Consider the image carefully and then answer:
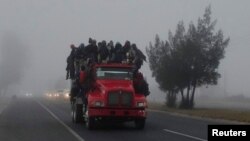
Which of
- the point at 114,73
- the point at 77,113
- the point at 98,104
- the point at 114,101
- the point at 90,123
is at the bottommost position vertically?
the point at 90,123

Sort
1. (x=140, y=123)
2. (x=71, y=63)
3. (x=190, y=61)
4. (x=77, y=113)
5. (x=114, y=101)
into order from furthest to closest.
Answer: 1. (x=190, y=61)
2. (x=71, y=63)
3. (x=77, y=113)
4. (x=140, y=123)
5. (x=114, y=101)

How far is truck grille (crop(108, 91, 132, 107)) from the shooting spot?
2527 cm

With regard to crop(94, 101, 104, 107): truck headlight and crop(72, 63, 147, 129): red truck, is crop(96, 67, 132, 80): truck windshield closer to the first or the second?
crop(72, 63, 147, 129): red truck

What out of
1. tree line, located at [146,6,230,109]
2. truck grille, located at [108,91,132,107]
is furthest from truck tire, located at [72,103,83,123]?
tree line, located at [146,6,230,109]

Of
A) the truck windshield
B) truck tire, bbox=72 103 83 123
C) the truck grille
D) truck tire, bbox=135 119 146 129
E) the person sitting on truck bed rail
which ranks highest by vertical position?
the person sitting on truck bed rail

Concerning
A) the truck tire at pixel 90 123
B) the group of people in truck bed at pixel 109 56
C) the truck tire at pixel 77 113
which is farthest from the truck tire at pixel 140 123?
the truck tire at pixel 77 113

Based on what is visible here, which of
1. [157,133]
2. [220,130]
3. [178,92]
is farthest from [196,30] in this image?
[220,130]

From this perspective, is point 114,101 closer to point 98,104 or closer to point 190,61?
point 98,104

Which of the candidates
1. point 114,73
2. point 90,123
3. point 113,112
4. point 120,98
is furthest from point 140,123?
point 114,73

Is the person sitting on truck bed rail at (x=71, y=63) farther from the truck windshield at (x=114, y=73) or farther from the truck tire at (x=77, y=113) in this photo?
A: the truck windshield at (x=114, y=73)

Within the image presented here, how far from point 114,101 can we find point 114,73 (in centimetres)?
172

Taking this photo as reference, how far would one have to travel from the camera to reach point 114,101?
2534 cm

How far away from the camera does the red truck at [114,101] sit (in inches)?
994

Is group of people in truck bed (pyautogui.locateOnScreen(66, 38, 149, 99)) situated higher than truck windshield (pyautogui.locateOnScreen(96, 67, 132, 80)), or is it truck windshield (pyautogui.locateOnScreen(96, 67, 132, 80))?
group of people in truck bed (pyautogui.locateOnScreen(66, 38, 149, 99))
